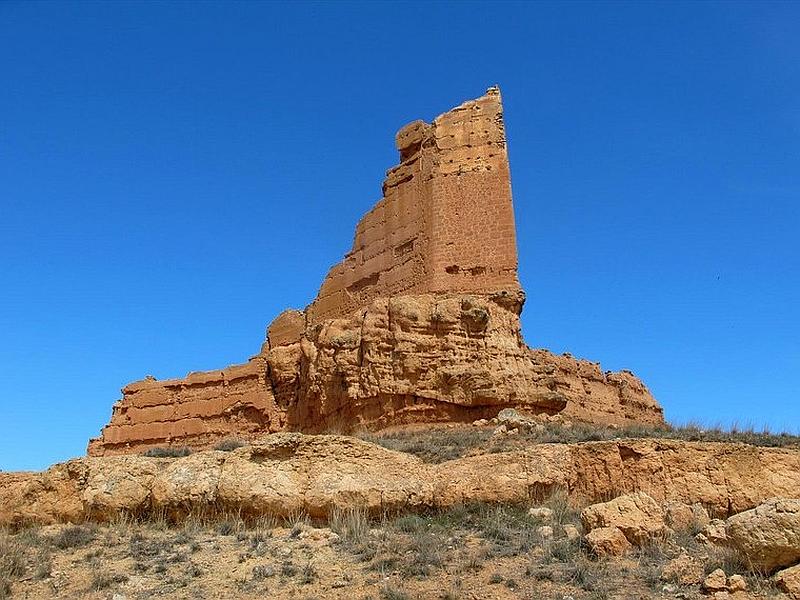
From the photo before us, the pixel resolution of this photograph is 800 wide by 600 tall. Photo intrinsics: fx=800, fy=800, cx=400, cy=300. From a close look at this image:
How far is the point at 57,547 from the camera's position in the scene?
28.1ft

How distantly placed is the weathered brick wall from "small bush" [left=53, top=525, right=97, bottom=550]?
8477 millimetres

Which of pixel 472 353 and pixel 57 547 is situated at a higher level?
pixel 472 353

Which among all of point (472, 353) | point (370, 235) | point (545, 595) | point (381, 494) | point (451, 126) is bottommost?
point (545, 595)

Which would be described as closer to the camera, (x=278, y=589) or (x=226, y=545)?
(x=278, y=589)

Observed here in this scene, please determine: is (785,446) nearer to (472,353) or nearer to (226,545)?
(472,353)

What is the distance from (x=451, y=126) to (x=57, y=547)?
447 inches

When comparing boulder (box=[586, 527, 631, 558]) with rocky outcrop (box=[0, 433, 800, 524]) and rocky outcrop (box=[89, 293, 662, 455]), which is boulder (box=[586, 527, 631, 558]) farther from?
rocky outcrop (box=[89, 293, 662, 455])

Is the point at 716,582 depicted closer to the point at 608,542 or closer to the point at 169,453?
the point at 608,542

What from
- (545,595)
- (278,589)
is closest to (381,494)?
(278,589)

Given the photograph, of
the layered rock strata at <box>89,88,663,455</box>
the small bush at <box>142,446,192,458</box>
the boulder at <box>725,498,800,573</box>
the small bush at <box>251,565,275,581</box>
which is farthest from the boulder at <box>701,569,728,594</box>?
the layered rock strata at <box>89,88,663,455</box>

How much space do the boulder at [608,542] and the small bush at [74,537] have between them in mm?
5323

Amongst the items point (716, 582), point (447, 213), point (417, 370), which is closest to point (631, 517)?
point (716, 582)

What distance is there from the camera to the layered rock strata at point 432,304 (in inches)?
590

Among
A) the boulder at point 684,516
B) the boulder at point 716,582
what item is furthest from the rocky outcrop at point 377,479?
the boulder at point 716,582
